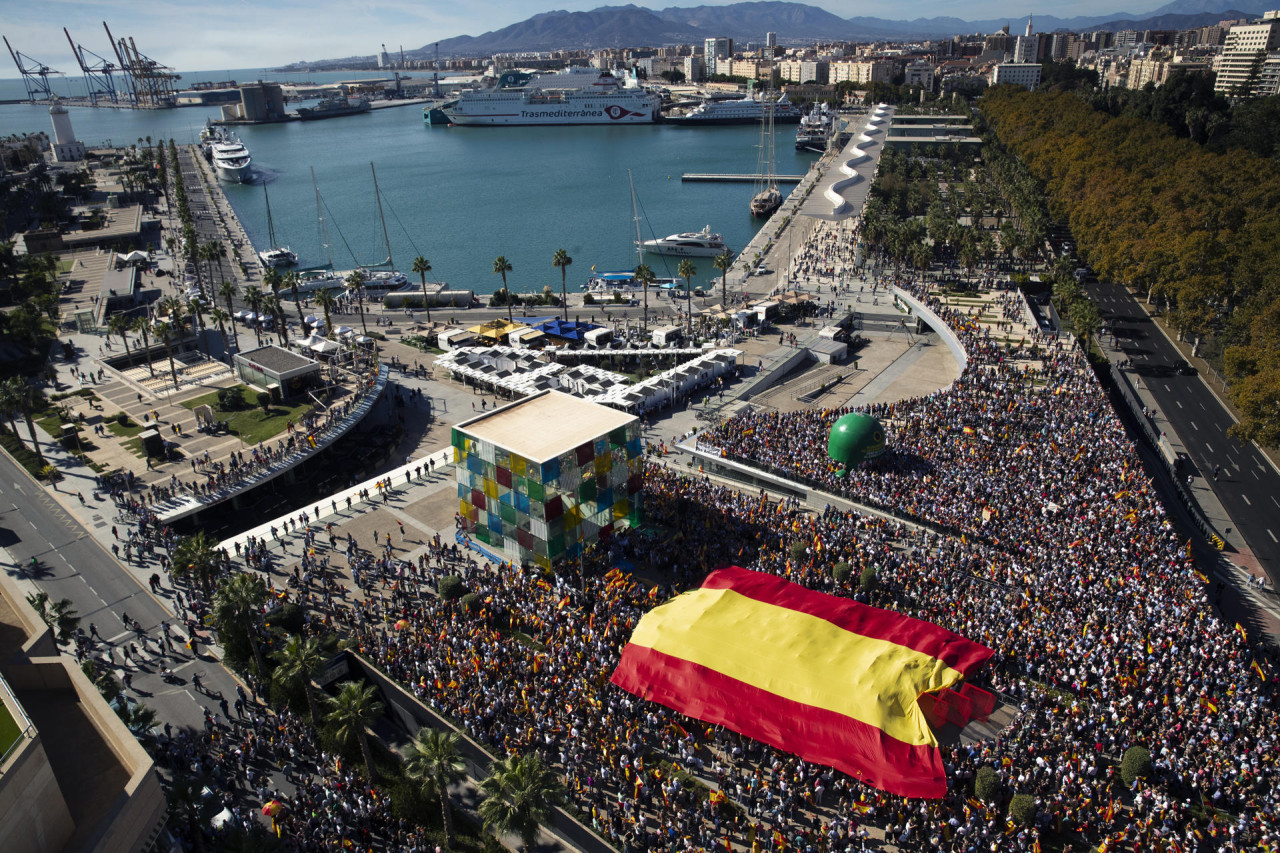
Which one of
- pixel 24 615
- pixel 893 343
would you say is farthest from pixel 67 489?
pixel 893 343

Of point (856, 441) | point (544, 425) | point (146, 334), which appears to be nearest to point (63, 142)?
point (146, 334)

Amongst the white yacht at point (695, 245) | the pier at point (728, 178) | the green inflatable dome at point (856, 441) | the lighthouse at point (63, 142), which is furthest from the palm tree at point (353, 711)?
the lighthouse at point (63, 142)

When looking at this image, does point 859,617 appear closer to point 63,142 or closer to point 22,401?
point 22,401

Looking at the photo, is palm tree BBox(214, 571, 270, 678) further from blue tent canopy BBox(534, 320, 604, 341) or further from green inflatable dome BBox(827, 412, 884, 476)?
blue tent canopy BBox(534, 320, 604, 341)

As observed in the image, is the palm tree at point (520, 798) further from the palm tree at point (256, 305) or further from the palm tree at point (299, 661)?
the palm tree at point (256, 305)

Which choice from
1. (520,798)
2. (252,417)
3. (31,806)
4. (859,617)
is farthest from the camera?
(252,417)

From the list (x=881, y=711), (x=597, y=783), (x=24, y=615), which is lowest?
(x=597, y=783)

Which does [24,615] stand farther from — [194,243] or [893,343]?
[194,243]
